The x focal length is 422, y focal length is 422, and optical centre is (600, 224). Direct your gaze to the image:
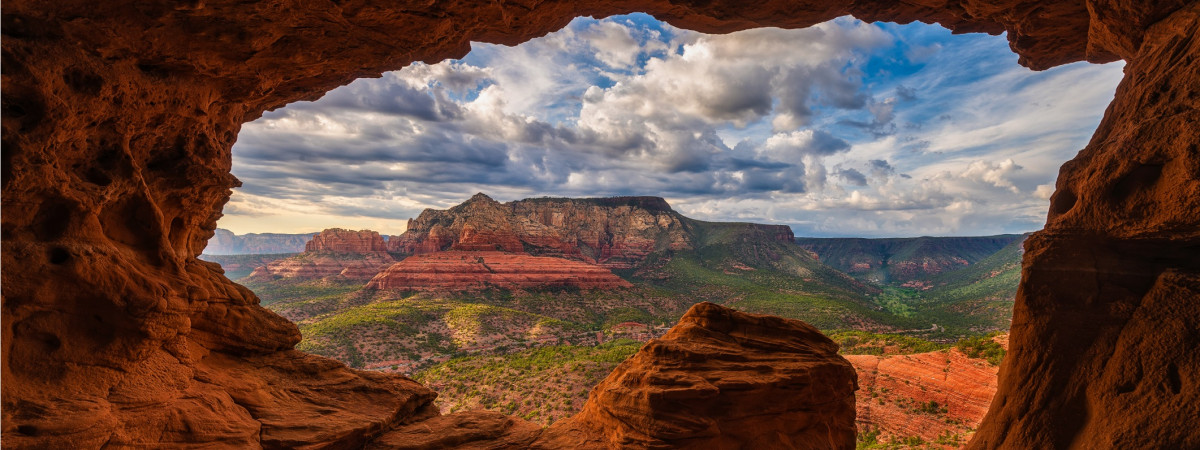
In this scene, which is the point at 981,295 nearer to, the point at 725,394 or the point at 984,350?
the point at 984,350

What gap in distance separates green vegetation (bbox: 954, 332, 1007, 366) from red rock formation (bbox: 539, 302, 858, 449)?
2713cm

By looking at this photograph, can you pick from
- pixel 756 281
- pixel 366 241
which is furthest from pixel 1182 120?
Answer: pixel 366 241

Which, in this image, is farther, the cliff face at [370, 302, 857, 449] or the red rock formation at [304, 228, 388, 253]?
the red rock formation at [304, 228, 388, 253]

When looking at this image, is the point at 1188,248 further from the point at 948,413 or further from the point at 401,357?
the point at 401,357

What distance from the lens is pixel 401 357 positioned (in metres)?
61.5

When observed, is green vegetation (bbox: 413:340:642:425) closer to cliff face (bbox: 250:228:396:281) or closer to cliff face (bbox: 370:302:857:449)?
cliff face (bbox: 370:302:857:449)

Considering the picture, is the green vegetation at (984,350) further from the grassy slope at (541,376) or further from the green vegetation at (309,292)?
the green vegetation at (309,292)

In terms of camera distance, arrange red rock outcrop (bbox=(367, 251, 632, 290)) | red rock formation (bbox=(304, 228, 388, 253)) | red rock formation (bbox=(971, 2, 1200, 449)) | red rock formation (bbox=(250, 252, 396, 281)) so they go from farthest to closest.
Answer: red rock formation (bbox=(304, 228, 388, 253)) → red rock formation (bbox=(250, 252, 396, 281)) → red rock outcrop (bbox=(367, 251, 632, 290)) → red rock formation (bbox=(971, 2, 1200, 449))

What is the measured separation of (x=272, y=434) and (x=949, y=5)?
25.7 metres

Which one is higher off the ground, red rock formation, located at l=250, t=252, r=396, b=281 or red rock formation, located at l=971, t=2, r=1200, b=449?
red rock formation, located at l=971, t=2, r=1200, b=449

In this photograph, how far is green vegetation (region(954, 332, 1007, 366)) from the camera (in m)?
32.8

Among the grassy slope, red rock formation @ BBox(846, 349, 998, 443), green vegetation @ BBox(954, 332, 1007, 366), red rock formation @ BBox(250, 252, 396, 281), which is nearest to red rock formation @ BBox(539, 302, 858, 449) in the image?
red rock formation @ BBox(846, 349, 998, 443)

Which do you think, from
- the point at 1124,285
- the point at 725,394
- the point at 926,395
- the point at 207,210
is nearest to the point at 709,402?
the point at 725,394

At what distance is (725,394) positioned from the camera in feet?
A: 44.2
